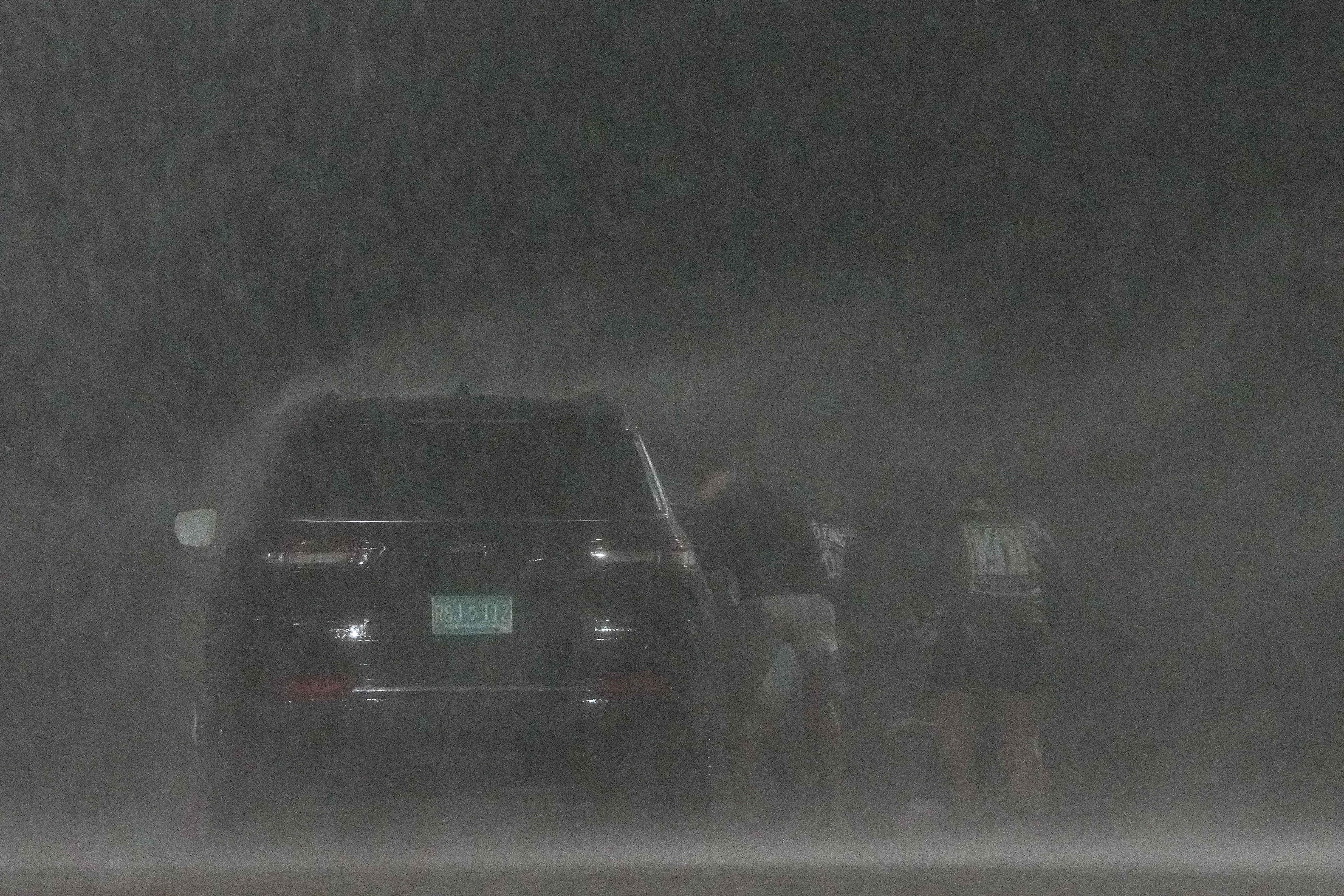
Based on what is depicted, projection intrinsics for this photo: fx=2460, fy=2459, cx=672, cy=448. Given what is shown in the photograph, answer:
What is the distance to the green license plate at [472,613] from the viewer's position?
795cm

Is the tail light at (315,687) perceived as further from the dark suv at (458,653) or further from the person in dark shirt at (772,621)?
the person in dark shirt at (772,621)

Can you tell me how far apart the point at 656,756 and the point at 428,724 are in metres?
0.75

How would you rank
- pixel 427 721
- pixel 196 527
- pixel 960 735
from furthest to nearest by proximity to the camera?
pixel 960 735
pixel 196 527
pixel 427 721

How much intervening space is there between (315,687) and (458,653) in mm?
468

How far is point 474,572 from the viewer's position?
797cm

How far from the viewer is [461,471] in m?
8.48

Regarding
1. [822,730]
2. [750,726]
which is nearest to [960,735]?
[822,730]

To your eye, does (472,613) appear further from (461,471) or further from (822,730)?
(822,730)

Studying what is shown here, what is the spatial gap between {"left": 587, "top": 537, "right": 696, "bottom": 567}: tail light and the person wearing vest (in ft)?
6.21

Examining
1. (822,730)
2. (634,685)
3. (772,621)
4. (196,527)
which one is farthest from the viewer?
(822,730)

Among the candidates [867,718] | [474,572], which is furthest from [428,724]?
[867,718]

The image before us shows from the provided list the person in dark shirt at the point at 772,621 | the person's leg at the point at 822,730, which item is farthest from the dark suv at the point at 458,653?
the person's leg at the point at 822,730

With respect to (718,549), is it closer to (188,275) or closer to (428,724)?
(428,724)

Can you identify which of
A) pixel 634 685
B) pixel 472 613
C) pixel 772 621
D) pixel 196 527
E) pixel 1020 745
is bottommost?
pixel 1020 745
